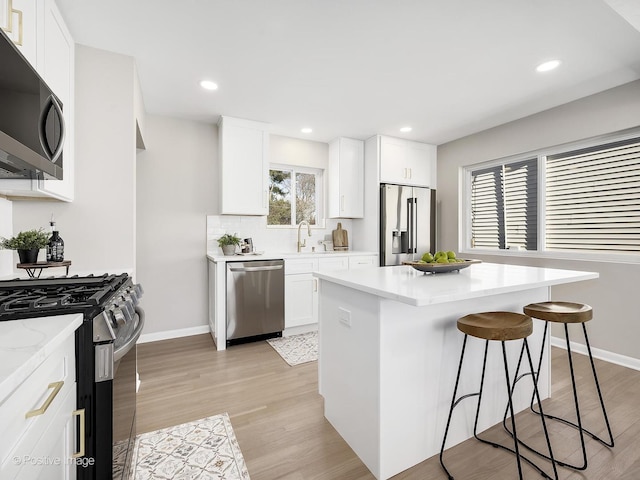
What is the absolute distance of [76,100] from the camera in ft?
7.25

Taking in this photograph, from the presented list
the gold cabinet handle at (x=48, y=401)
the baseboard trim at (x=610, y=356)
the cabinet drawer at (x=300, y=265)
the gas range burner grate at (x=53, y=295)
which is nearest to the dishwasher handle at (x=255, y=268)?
the cabinet drawer at (x=300, y=265)

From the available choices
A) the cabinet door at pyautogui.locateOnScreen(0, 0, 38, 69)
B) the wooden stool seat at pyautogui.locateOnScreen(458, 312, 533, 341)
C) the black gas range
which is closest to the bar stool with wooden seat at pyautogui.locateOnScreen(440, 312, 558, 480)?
the wooden stool seat at pyautogui.locateOnScreen(458, 312, 533, 341)

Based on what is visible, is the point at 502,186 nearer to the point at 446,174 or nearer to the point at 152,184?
the point at 446,174

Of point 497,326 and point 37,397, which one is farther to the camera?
point 497,326

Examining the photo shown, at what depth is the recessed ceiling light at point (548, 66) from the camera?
7.93ft

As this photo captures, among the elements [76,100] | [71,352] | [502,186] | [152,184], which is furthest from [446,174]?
[71,352]

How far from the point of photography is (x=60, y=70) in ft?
6.33

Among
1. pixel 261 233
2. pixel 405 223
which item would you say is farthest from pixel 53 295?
pixel 405 223

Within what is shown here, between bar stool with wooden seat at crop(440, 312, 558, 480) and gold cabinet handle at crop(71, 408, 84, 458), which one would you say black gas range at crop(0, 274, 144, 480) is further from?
bar stool with wooden seat at crop(440, 312, 558, 480)

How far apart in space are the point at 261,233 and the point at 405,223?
1945mm

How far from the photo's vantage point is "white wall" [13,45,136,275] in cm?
220

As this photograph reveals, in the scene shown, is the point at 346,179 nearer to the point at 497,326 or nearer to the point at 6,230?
the point at 497,326

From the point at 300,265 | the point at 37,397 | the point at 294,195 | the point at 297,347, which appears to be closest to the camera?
the point at 37,397

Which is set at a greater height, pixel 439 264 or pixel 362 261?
pixel 439 264
